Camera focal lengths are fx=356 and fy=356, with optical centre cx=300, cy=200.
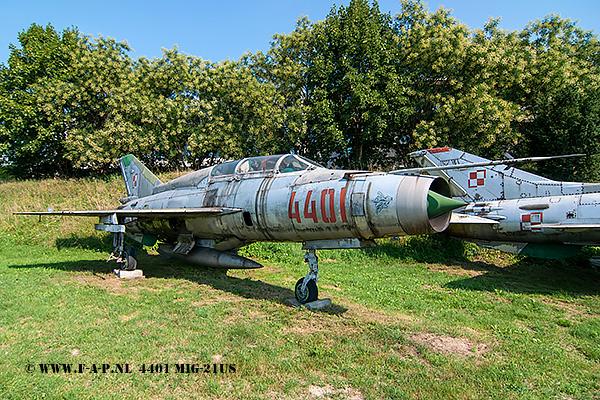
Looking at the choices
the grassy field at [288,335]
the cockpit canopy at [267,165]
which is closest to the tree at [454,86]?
the grassy field at [288,335]

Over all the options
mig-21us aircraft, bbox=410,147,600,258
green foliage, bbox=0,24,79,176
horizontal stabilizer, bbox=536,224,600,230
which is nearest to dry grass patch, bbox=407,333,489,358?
mig-21us aircraft, bbox=410,147,600,258

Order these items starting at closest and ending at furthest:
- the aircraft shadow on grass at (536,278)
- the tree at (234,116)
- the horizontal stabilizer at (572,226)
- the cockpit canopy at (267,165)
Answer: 1. the cockpit canopy at (267,165)
2. the horizontal stabilizer at (572,226)
3. the aircraft shadow on grass at (536,278)
4. the tree at (234,116)

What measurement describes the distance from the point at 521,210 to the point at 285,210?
8.55 metres

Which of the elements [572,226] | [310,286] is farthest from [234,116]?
[572,226]

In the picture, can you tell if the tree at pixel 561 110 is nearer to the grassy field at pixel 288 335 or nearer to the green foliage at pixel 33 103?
the grassy field at pixel 288 335

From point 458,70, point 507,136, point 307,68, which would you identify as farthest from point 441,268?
point 307,68

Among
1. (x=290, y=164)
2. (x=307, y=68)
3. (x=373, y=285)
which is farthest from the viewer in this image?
(x=307, y=68)

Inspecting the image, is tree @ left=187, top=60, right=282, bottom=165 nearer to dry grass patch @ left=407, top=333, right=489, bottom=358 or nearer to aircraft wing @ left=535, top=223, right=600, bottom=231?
aircraft wing @ left=535, top=223, right=600, bottom=231

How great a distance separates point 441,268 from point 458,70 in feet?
42.8

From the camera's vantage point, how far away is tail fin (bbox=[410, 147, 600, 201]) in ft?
37.2

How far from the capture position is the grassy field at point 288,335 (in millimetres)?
3994

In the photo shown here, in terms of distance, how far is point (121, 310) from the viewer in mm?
6445

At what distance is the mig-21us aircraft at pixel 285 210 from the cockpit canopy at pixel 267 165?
2cm

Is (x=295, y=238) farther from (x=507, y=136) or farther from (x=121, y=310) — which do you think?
(x=507, y=136)
